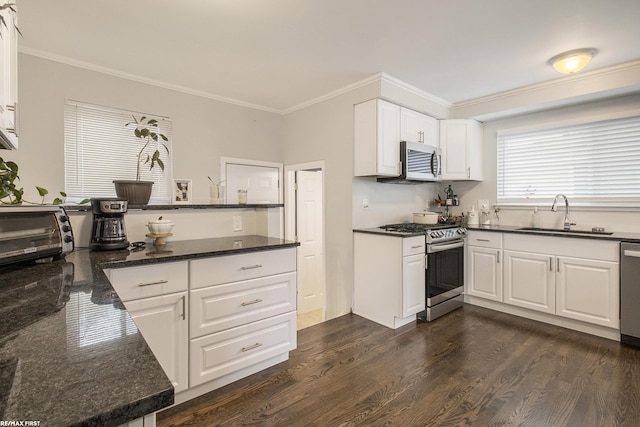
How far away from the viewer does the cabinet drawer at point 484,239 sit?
3.56m

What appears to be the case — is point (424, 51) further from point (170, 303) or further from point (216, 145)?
point (170, 303)

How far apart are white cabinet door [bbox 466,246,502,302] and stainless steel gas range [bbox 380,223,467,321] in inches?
4.8

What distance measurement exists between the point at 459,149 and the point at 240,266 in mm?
3254

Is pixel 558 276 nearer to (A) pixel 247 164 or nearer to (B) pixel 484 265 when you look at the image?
(B) pixel 484 265

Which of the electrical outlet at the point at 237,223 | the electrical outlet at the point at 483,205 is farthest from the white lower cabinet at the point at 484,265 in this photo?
the electrical outlet at the point at 237,223

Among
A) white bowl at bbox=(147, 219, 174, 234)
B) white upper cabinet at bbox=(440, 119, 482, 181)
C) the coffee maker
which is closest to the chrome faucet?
white upper cabinet at bbox=(440, 119, 482, 181)

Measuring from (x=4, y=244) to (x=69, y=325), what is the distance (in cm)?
97

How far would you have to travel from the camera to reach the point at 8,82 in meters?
1.36

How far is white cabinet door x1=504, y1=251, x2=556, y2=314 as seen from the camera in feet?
10.4

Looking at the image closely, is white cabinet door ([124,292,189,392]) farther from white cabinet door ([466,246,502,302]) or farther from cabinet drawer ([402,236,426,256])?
white cabinet door ([466,246,502,302])

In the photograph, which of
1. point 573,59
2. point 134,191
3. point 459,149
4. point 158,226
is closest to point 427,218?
point 459,149

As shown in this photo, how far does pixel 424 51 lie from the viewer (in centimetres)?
273

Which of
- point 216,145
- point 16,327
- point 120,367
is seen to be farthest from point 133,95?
point 120,367

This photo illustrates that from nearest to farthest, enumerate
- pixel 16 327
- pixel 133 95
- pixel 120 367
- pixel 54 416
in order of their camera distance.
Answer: pixel 54 416
pixel 120 367
pixel 16 327
pixel 133 95
